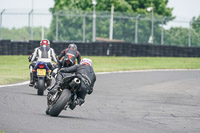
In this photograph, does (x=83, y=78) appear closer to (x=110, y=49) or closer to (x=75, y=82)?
(x=75, y=82)

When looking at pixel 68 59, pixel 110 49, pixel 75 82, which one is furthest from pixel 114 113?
pixel 110 49

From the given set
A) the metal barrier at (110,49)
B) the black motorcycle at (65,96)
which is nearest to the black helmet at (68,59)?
the black motorcycle at (65,96)

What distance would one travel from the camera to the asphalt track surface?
338 inches

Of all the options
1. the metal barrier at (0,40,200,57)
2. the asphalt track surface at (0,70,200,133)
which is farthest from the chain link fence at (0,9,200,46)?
the asphalt track surface at (0,70,200,133)

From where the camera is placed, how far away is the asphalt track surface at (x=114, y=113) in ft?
28.2

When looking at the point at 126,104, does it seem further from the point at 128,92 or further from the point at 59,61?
the point at 128,92

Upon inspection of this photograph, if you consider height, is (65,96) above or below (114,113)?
above

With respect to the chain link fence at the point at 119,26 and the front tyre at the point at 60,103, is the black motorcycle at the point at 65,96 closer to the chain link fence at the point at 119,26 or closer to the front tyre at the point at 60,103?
the front tyre at the point at 60,103

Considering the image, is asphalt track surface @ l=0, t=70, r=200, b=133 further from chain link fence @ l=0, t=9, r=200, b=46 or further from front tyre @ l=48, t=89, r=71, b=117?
chain link fence @ l=0, t=9, r=200, b=46

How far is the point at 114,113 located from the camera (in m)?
11.4

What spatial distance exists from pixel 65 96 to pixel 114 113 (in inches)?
74.0

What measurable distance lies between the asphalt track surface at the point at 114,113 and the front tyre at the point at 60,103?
164 millimetres

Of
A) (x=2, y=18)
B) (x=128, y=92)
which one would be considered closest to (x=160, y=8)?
(x=2, y=18)

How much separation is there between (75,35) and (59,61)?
40055 mm
